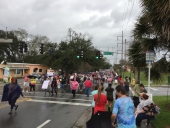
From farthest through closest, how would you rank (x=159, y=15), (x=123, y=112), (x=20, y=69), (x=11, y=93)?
(x=20, y=69), (x=11, y=93), (x=159, y=15), (x=123, y=112)

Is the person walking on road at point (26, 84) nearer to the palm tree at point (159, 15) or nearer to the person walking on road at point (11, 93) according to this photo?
the person walking on road at point (11, 93)

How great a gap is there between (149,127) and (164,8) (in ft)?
13.3

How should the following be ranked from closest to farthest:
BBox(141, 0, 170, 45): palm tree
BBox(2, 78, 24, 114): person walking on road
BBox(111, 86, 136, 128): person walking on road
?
1. BBox(111, 86, 136, 128): person walking on road
2. BBox(141, 0, 170, 45): palm tree
3. BBox(2, 78, 24, 114): person walking on road

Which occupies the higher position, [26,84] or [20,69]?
[20,69]

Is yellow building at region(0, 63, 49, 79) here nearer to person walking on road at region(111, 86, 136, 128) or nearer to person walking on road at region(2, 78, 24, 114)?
person walking on road at region(2, 78, 24, 114)

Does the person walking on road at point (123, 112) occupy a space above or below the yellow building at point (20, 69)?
below

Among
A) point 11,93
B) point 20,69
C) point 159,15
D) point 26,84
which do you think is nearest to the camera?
point 159,15

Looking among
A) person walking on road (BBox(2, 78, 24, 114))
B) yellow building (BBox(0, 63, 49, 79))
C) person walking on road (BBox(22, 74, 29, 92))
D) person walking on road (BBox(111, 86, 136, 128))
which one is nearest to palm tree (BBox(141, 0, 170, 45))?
person walking on road (BBox(111, 86, 136, 128))

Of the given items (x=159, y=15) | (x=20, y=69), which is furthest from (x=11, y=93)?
(x=20, y=69)

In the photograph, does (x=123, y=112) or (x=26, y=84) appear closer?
(x=123, y=112)

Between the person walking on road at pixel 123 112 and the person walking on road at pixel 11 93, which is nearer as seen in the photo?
the person walking on road at pixel 123 112

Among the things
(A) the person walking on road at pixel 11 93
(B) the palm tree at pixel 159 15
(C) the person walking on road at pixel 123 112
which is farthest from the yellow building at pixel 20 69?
(C) the person walking on road at pixel 123 112

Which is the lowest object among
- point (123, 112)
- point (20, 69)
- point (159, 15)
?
point (123, 112)

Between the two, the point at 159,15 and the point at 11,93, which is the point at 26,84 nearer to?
the point at 11,93
